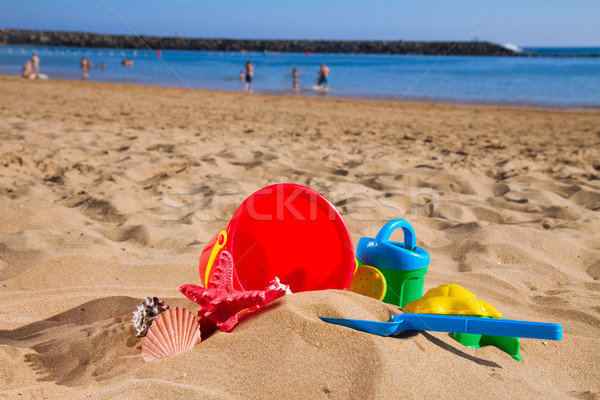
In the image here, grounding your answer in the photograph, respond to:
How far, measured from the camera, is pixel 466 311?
5.97 ft

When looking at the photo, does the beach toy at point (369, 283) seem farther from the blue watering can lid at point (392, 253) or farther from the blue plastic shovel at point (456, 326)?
the blue plastic shovel at point (456, 326)

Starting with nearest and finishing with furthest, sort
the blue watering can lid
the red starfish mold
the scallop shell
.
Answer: the scallop shell
the red starfish mold
the blue watering can lid

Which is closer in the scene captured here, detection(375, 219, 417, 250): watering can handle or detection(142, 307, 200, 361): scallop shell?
detection(142, 307, 200, 361): scallop shell

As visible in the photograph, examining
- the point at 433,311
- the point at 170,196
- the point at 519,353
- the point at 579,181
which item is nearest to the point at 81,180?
the point at 170,196

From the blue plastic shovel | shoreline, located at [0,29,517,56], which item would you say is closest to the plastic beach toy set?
the blue plastic shovel

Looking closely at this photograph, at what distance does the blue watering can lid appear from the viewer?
7.20 ft

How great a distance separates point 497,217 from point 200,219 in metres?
2.29

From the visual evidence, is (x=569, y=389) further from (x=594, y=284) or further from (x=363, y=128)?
(x=363, y=128)

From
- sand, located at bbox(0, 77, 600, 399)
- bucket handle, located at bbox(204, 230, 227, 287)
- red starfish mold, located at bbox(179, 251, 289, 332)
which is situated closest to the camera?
sand, located at bbox(0, 77, 600, 399)

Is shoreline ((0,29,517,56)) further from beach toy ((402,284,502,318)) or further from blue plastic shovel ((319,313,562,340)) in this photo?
blue plastic shovel ((319,313,562,340))

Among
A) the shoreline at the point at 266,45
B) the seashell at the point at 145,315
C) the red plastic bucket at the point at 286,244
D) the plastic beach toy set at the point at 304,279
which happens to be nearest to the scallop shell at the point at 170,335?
the plastic beach toy set at the point at 304,279

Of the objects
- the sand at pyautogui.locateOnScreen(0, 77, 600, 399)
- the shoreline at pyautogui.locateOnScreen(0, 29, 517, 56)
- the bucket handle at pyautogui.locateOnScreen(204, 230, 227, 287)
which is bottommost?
the sand at pyautogui.locateOnScreen(0, 77, 600, 399)

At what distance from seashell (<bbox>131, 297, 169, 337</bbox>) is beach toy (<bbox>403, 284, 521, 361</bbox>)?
1.01 m

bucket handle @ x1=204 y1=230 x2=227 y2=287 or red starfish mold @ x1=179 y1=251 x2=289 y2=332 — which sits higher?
bucket handle @ x1=204 y1=230 x2=227 y2=287
